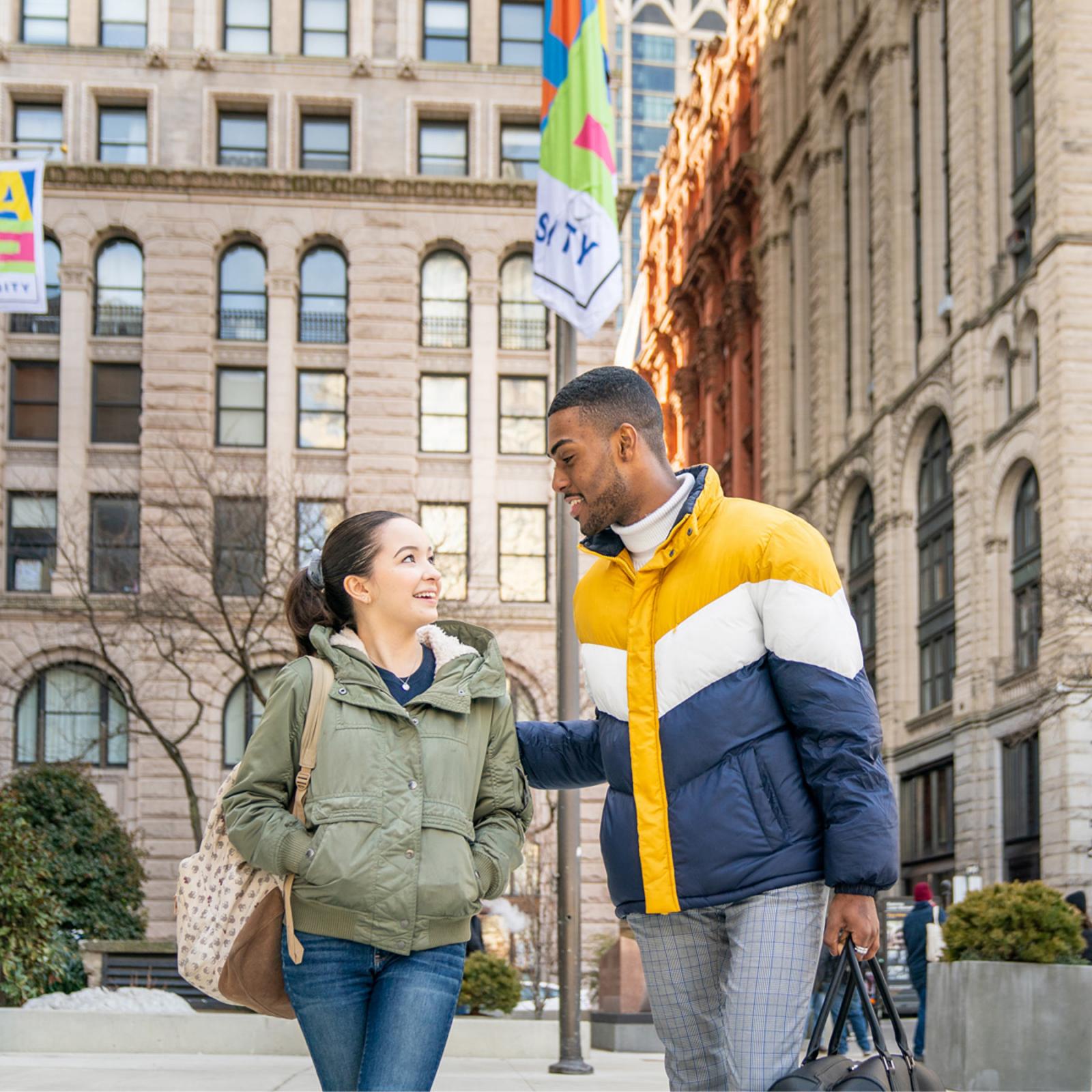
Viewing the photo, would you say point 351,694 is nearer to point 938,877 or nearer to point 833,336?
point 938,877

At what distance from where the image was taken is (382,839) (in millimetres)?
4406

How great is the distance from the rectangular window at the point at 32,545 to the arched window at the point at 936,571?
23.7 m

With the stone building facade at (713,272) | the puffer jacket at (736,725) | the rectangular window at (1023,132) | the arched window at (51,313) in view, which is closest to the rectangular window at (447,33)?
the arched window at (51,313)

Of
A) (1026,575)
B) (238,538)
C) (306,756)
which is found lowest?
(306,756)

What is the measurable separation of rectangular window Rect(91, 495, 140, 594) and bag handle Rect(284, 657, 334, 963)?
38.2 m

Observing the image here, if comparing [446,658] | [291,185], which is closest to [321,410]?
[291,185]

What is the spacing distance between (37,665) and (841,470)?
2794 cm

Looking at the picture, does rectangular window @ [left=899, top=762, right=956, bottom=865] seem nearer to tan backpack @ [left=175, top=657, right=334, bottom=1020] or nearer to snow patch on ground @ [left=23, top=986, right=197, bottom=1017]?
snow patch on ground @ [left=23, top=986, right=197, bottom=1017]

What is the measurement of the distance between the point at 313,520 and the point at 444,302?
26.1 ft

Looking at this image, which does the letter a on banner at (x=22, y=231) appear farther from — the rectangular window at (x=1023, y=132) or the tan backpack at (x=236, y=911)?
the rectangular window at (x=1023, y=132)

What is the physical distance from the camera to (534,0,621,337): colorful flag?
1473cm

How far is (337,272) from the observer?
151 ft

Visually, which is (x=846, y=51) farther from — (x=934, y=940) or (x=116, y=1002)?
(x=116, y=1002)

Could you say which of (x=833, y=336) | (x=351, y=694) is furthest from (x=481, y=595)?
(x=351, y=694)
